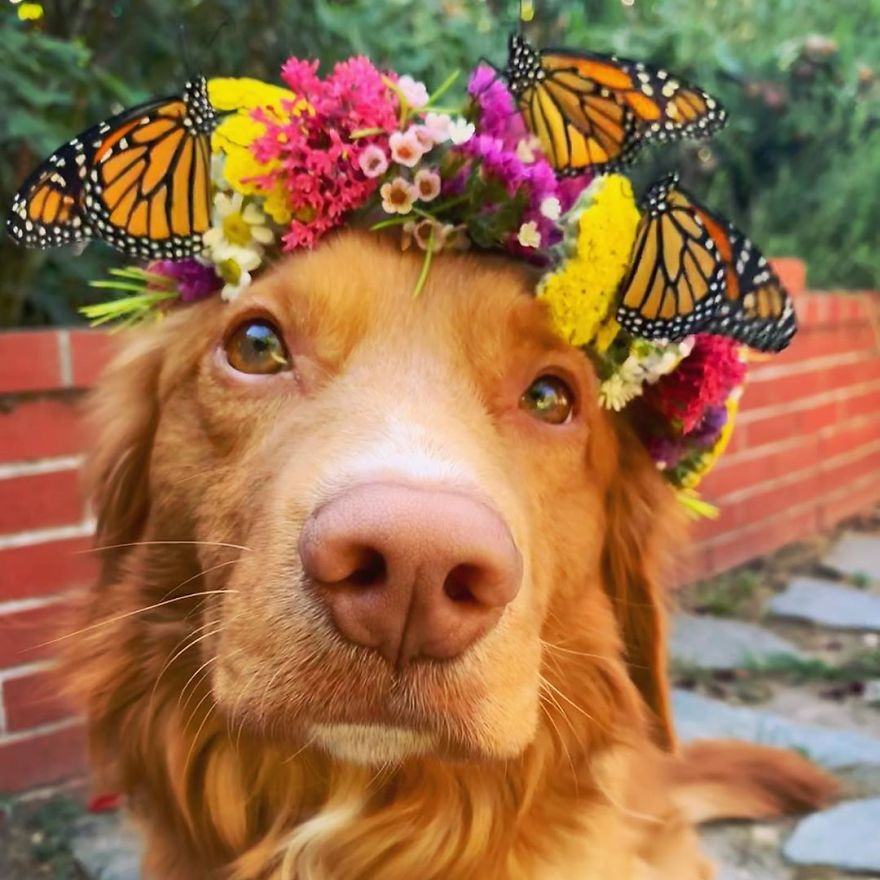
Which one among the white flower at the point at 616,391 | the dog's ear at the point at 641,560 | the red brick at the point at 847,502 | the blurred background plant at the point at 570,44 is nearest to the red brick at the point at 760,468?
the red brick at the point at 847,502

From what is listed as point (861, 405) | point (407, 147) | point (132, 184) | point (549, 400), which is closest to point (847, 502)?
point (861, 405)

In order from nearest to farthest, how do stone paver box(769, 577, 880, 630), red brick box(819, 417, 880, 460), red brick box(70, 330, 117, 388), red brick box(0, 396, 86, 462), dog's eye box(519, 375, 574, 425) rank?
dog's eye box(519, 375, 574, 425) < red brick box(0, 396, 86, 462) < red brick box(70, 330, 117, 388) < stone paver box(769, 577, 880, 630) < red brick box(819, 417, 880, 460)

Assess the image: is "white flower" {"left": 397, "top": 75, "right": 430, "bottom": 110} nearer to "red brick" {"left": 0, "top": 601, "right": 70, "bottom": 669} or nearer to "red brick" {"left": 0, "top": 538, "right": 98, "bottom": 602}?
"red brick" {"left": 0, "top": 538, "right": 98, "bottom": 602}

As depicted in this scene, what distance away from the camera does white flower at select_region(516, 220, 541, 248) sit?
1.75 meters

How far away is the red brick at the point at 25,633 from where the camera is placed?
8.63 feet

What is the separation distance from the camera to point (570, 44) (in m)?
4.54

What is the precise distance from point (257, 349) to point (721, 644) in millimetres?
2709

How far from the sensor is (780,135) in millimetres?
5117

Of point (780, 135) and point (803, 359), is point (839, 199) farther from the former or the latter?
point (803, 359)

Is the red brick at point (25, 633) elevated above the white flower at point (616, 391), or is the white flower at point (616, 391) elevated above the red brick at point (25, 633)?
the white flower at point (616, 391)

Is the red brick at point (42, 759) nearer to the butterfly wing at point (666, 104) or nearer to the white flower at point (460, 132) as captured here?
the white flower at point (460, 132)

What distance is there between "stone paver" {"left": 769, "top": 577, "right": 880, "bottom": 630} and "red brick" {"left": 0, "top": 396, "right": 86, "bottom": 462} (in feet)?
9.67

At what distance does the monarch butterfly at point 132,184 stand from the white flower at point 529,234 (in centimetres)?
57

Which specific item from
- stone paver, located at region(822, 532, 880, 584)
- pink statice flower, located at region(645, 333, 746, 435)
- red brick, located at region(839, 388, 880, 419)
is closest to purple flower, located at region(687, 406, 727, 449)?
pink statice flower, located at region(645, 333, 746, 435)
